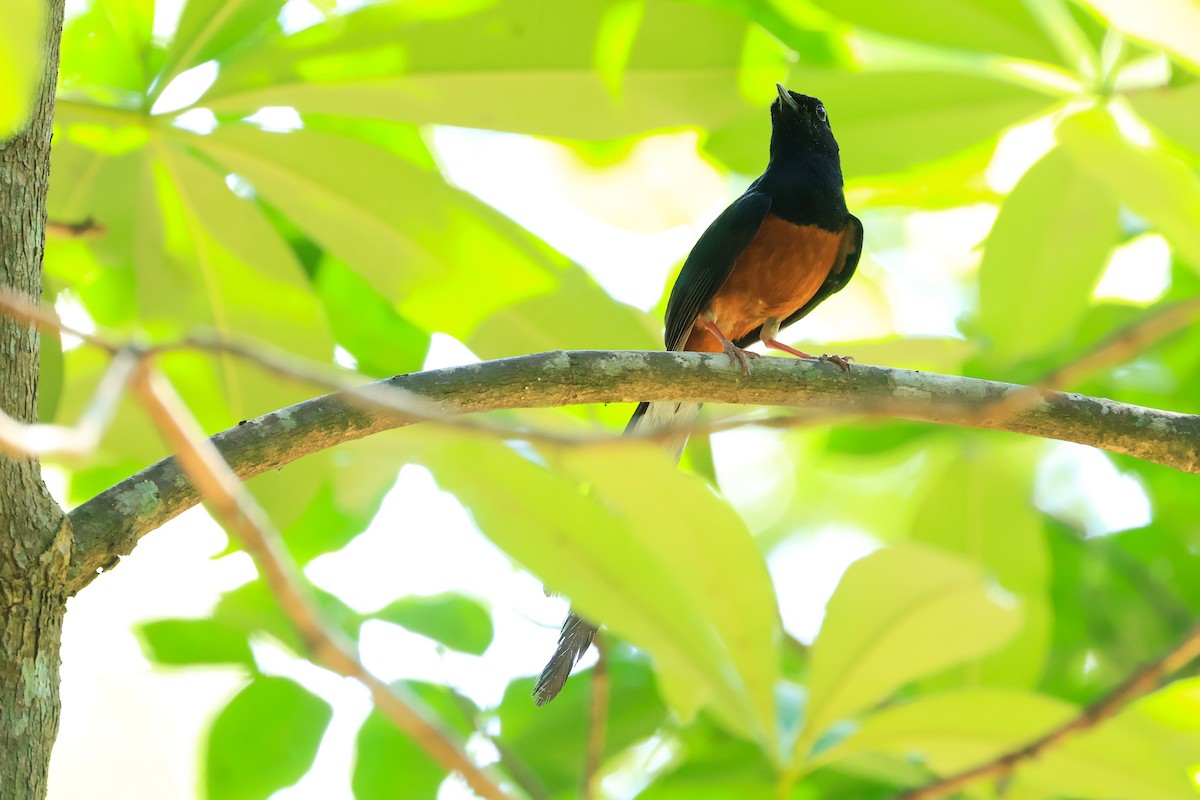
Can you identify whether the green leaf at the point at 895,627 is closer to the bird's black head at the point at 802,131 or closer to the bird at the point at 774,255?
the bird at the point at 774,255

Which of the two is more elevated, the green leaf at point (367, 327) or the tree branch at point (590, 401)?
the green leaf at point (367, 327)

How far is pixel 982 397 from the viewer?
6.08 ft

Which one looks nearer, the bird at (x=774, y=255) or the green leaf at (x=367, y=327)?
the green leaf at (x=367, y=327)

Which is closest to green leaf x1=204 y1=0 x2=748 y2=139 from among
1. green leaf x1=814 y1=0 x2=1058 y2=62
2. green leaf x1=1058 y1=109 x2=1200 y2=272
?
green leaf x1=814 y1=0 x2=1058 y2=62

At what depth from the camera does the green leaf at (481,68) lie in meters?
2.14


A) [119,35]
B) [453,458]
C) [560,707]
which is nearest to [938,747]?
[453,458]

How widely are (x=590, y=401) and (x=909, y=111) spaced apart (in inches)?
44.9

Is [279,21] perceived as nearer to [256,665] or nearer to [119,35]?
[119,35]

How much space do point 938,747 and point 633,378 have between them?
0.71 meters

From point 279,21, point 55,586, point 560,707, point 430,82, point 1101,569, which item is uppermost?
point 279,21

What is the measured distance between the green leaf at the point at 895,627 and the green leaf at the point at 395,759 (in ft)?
3.76

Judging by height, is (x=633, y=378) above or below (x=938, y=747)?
above

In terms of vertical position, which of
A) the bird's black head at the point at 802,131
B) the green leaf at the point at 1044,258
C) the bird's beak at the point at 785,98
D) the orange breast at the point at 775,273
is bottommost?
the green leaf at the point at 1044,258

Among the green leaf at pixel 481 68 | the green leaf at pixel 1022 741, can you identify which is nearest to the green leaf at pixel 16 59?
the green leaf at pixel 1022 741
